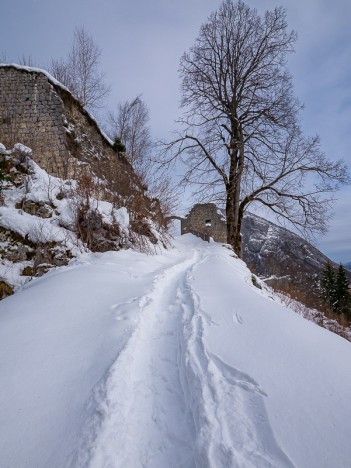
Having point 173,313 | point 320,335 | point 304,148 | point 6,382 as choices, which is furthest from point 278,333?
point 304,148

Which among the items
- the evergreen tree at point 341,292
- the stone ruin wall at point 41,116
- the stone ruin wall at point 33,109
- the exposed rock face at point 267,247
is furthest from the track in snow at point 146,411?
the exposed rock face at point 267,247

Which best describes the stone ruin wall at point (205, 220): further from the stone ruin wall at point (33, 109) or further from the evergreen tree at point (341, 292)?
the evergreen tree at point (341, 292)

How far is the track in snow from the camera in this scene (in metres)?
0.96

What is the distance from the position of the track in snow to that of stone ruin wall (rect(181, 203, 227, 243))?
2055cm

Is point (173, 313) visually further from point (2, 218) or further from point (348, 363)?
point (2, 218)

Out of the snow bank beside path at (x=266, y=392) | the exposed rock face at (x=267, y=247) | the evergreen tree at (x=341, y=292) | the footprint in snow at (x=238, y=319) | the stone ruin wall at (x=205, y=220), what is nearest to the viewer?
the snow bank beside path at (x=266, y=392)

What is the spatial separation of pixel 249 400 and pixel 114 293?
1.93m

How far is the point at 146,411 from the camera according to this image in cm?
121

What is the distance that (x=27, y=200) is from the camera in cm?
454

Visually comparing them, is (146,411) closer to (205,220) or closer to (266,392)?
(266,392)

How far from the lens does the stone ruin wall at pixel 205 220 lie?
2233cm

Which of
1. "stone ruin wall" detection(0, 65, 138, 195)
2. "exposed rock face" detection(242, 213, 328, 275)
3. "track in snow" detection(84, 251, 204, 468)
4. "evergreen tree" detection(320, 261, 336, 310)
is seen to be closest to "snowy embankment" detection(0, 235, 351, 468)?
"track in snow" detection(84, 251, 204, 468)

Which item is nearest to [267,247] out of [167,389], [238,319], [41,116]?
[41,116]

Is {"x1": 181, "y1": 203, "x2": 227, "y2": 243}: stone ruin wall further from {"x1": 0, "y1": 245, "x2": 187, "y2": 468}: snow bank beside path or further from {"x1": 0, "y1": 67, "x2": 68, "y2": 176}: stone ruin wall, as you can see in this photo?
{"x1": 0, "y1": 245, "x2": 187, "y2": 468}: snow bank beside path
